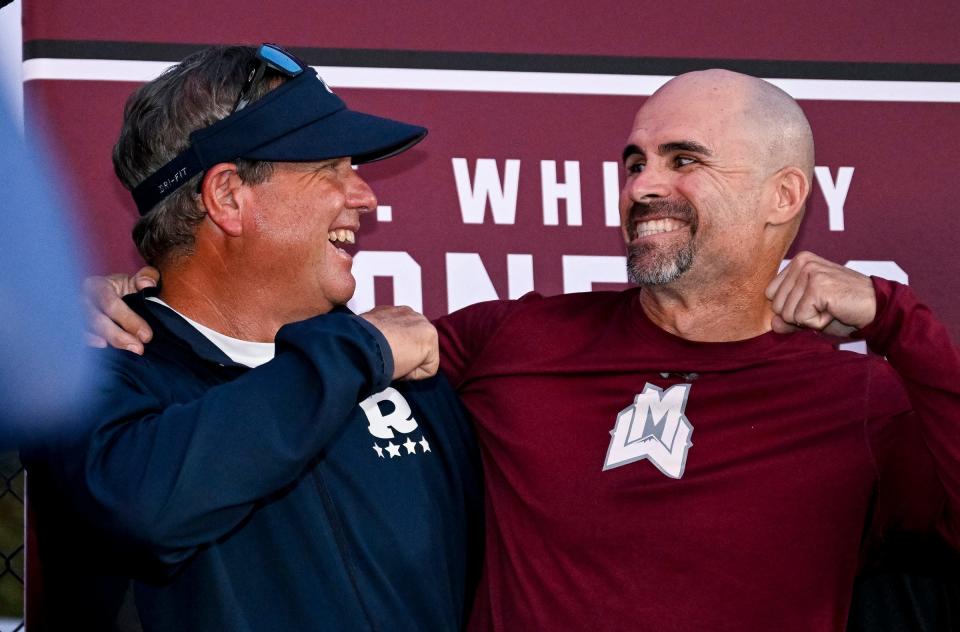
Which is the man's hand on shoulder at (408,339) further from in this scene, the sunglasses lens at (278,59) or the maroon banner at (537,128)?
→ the maroon banner at (537,128)

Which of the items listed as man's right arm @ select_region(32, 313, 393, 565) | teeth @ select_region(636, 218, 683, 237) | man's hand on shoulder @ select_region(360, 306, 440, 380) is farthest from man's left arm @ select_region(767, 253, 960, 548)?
man's right arm @ select_region(32, 313, 393, 565)

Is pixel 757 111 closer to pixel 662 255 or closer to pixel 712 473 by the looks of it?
pixel 662 255

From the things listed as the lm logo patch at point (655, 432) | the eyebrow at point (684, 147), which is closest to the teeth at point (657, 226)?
the eyebrow at point (684, 147)

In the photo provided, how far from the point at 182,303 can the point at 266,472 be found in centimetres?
45

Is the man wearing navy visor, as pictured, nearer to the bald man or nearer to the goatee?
the bald man

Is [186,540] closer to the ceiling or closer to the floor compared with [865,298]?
closer to the floor

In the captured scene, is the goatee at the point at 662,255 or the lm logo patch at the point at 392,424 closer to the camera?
the lm logo patch at the point at 392,424

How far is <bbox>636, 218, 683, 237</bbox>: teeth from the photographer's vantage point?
2.11 m

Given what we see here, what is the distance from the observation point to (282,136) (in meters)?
1.86

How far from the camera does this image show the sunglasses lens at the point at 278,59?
1880mm

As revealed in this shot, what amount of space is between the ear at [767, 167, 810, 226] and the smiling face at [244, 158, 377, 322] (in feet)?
2.25

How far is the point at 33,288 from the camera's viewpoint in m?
1.37

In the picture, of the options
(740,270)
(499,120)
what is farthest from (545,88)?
(740,270)

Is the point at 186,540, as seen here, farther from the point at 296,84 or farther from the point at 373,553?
the point at 296,84
